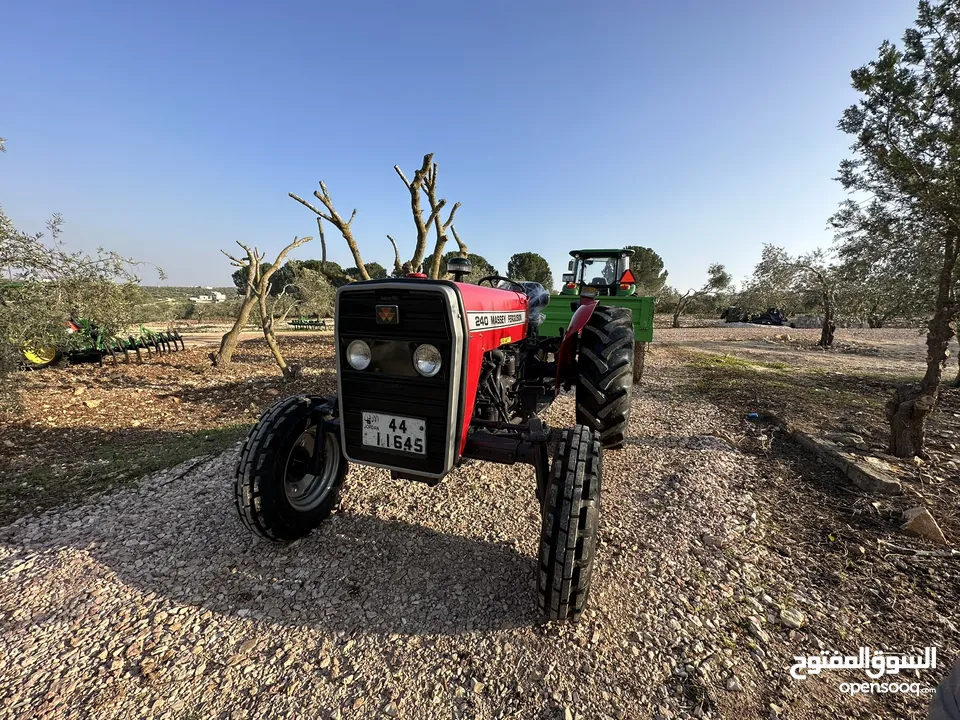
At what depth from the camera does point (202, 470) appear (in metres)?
3.56

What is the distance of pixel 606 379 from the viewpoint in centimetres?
310

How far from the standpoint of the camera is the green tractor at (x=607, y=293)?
5.59 meters

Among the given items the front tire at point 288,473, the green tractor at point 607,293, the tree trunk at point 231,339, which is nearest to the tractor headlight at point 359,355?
the front tire at point 288,473

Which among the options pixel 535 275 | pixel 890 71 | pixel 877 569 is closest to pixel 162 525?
pixel 877 569

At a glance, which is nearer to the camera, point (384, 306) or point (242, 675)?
point (242, 675)

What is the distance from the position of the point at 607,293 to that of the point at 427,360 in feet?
20.5

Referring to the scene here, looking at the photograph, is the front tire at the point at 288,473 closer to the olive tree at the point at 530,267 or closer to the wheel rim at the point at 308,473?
the wheel rim at the point at 308,473

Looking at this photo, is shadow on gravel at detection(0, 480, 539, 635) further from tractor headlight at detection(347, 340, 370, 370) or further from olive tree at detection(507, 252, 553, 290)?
olive tree at detection(507, 252, 553, 290)

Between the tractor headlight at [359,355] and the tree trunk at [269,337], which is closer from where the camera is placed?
the tractor headlight at [359,355]

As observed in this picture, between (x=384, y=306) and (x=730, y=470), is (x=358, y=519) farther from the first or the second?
(x=730, y=470)

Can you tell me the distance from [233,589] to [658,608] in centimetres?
234

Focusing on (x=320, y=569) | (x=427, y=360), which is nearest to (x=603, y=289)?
(x=427, y=360)

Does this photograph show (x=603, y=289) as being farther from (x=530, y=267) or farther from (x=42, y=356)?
(x=530, y=267)

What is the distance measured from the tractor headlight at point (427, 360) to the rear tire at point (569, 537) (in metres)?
0.81
